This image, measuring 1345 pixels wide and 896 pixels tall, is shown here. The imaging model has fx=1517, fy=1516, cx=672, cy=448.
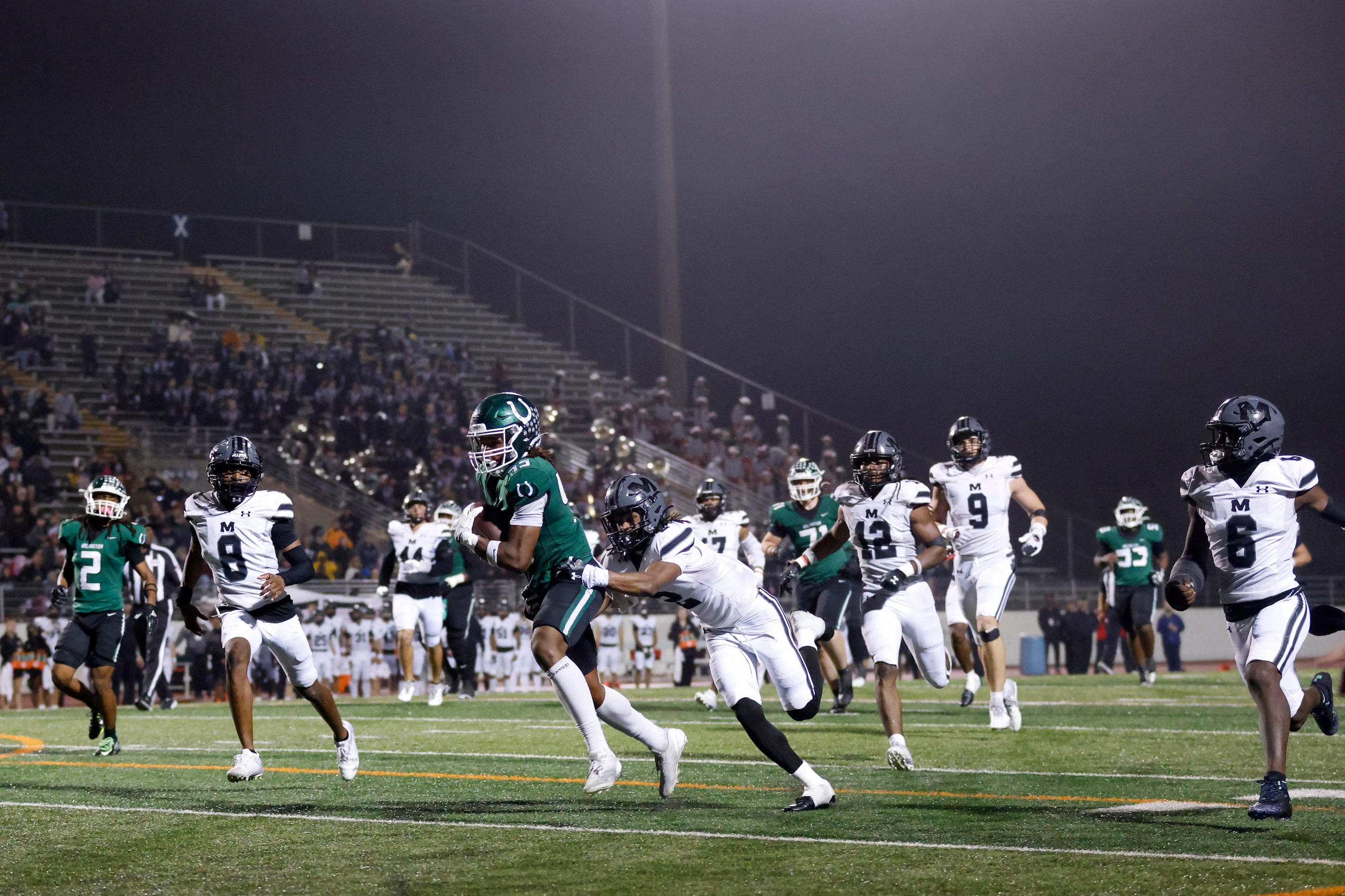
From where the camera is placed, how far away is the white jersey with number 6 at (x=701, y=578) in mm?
6344

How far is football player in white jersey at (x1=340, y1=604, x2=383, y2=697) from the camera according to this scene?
20.1 m

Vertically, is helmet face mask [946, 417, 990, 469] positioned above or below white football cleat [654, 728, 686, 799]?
above

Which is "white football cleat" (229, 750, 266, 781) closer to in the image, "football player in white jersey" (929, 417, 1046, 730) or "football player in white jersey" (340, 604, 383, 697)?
"football player in white jersey" (929, 417, 1046, 730)

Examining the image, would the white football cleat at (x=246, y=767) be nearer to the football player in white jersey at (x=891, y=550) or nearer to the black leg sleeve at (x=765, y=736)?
the black leg sleeve at (x=765, y=736)

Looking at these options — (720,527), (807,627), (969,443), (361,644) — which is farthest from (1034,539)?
(361,644)

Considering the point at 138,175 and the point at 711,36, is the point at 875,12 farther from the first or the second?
the point at 138,175

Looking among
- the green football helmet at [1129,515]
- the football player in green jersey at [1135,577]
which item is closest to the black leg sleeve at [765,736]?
the football player in green jersey at [1135,577]

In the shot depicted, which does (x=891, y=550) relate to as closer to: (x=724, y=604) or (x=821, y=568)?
(x=821, y=568)

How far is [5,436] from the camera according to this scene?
23.2 m

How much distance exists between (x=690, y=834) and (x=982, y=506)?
6.08 m

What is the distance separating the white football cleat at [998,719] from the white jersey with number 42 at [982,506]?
1239 mm

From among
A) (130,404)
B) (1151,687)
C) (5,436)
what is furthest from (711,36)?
(1151,687)

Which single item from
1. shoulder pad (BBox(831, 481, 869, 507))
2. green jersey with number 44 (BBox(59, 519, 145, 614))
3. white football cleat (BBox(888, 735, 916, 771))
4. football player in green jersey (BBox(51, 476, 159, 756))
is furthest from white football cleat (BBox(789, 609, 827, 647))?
green jersey with number 44 (BBox(59, 519, 145, 614))

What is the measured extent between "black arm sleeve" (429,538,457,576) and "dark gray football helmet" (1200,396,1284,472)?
10.2 meters
